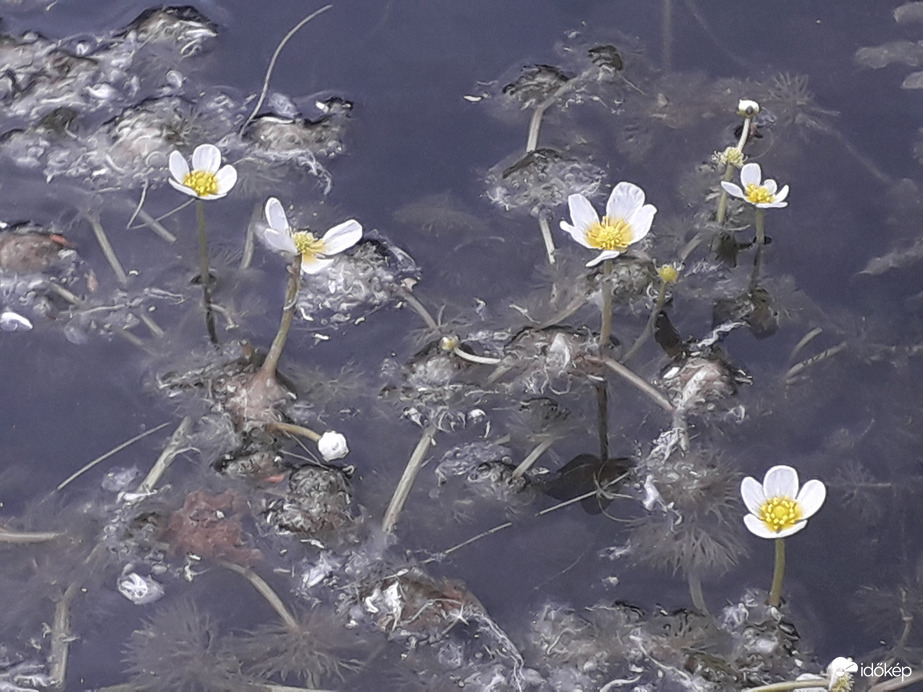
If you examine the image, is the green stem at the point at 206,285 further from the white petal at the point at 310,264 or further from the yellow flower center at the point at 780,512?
the yellow flower center at the point at 780,512

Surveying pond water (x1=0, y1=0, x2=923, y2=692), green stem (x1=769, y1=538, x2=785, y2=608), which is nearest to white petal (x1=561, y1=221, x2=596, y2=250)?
pond water (x1=0, y1=0, x2=923, y2=692)

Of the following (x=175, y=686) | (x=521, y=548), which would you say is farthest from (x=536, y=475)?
(x=175, y=686)

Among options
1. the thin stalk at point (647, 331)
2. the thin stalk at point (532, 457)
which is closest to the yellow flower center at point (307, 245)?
the thin stalk at point (532, 457)

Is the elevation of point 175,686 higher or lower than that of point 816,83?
lower

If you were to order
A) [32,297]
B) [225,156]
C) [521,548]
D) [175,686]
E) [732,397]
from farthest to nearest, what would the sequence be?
[225,156] < [32,297] < [732,397] < [521,548] < [175,686]

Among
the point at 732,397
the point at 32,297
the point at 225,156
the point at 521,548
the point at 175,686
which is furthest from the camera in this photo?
the point at 225,156

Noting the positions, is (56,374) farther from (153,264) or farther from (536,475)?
(536,475)

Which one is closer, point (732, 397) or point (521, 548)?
point (521, 548)
